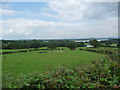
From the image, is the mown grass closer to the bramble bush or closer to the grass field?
the grass field

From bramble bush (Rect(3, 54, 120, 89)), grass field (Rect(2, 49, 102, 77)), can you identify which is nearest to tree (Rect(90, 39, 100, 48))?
grass field (Rect(2, 49, 102, 77))

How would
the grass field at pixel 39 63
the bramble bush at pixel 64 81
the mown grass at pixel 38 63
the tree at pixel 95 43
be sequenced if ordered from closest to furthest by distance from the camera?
the bramble bush at pixel 64 81
the mown grass at pixel 38 63
the grass field at pixel 39 63
the tree at pixel 95 43

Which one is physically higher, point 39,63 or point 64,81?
point 64,81

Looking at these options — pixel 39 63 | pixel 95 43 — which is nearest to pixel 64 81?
pixel 39 63

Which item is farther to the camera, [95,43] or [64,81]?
[95,43]

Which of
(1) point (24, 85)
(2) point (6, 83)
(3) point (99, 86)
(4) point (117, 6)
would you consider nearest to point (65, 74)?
(3) point (99, 86)

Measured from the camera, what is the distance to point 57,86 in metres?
1.57

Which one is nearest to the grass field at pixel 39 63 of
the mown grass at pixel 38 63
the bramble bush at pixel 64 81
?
the mown grass at pixel 38 63

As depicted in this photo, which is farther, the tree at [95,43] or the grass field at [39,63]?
the tree at [95,43]

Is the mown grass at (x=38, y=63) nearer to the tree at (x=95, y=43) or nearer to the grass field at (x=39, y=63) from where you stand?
the grass field at (x=39, y=63)

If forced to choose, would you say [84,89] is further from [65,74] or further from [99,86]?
[65,74]

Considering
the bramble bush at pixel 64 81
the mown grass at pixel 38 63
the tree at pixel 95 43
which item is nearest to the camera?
the bramble bush at pixel 64 81

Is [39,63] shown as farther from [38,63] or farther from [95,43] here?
[95,43]

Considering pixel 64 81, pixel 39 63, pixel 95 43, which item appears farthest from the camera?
pixel 95 43
